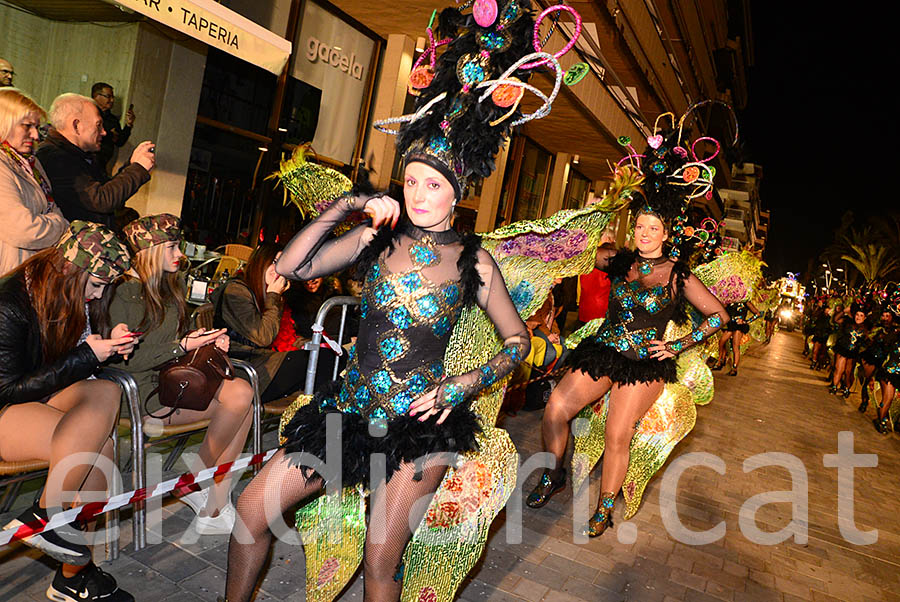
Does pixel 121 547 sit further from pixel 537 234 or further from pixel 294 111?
pixel 294 111

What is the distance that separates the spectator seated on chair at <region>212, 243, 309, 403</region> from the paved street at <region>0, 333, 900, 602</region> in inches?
39.4

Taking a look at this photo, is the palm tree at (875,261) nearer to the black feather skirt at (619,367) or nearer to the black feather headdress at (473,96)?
the black feather skirt at (619,367)

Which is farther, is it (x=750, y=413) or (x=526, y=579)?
(x=750, y=413)

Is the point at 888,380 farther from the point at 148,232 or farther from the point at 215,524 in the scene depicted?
the point at 148,232

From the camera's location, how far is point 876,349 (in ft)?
43.5

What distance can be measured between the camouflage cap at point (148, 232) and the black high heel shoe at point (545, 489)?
309 cm

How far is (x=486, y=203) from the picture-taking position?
44.1ft

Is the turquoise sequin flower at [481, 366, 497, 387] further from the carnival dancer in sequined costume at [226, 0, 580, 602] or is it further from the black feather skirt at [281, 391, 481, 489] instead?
the black feather skirt at [281, 391, 481, 489]

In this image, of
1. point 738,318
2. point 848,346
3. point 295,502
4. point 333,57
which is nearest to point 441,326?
point 295,502

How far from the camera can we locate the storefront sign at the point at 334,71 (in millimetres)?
8219

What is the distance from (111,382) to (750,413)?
1041cm

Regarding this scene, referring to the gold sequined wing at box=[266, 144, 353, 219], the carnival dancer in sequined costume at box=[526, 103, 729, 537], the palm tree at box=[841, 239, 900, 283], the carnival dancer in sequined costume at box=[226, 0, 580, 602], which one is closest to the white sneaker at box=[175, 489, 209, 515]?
the carnival dancer in sequined costume at box=[226, 0, 580, 602]

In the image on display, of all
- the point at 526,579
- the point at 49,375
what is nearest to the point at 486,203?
the point at 526,579

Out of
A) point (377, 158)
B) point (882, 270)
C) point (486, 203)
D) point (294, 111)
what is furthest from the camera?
point (882, 270)
